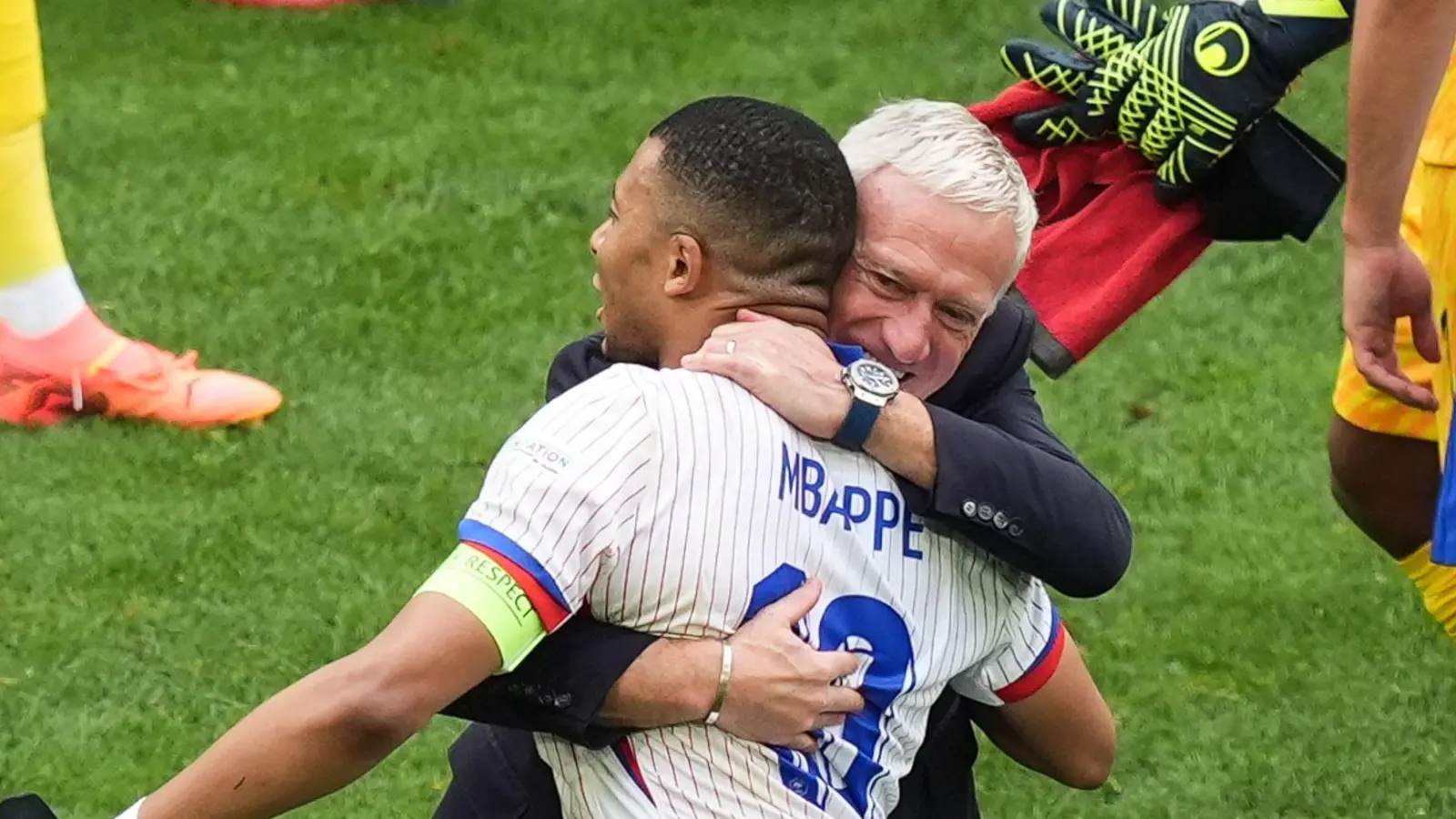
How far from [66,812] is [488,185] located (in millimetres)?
2552

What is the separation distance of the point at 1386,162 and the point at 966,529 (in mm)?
918

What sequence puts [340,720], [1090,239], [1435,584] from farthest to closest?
[1435,584]
[1090,239]
[340,720]

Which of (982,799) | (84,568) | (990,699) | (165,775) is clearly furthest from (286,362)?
(990,699)

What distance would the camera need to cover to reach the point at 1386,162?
7.45ft

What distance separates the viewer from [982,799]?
316 cm

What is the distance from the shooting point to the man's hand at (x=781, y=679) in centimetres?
160

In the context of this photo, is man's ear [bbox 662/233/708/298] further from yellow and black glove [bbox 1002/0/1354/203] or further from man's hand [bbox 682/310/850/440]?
yellow and black glove [bbox 1002/0/1354/203]

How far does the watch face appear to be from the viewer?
5.33ft

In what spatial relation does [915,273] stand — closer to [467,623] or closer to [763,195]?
[763,195]

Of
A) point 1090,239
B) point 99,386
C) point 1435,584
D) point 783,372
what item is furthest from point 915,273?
point 99,386

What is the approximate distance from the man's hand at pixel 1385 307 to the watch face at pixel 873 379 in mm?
943

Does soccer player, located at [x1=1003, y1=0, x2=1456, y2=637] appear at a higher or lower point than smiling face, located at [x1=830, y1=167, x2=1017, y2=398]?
lower

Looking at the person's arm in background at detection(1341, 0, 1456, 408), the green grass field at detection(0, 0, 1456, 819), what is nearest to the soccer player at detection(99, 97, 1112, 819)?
the person's arm in background at detection(1341, 0, 1456, 408)

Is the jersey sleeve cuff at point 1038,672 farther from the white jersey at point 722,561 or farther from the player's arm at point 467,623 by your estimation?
the player's arm at point 467,623
